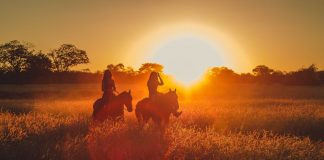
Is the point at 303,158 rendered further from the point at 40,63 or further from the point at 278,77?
the point at 40,63

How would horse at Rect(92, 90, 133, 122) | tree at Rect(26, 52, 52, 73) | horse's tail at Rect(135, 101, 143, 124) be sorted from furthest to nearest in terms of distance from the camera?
tree at Rect(26, 52, 52, 73), horse's tail at Rect(135, 101, 143, 124), horse at Rect(92, 90, 133, 122)

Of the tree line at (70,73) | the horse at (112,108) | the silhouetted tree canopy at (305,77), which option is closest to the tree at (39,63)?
the tree line at (70,73)

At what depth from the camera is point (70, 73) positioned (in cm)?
7444

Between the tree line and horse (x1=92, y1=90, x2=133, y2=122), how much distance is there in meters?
52.1

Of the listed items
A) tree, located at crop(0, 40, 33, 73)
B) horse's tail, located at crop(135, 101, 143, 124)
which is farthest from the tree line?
horse's tail, located at crop(135, 101, 143, 124)

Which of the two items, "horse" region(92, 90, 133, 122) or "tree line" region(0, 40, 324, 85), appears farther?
"tree line" region(0, 40, 324, 85)

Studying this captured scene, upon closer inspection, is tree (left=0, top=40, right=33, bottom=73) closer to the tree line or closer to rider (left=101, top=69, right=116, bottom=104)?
the tree line

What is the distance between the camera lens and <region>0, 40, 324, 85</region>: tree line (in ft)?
218

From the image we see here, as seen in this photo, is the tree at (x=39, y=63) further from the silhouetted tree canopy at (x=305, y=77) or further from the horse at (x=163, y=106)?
the horse at (x=163, y=106)

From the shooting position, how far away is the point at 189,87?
67062 millimetres

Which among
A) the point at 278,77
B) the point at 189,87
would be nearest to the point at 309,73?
the point at 278,77

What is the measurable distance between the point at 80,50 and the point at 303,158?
88.7 meters

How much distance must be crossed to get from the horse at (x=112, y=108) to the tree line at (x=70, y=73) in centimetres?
5207

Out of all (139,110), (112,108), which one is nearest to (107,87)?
(112,108)
